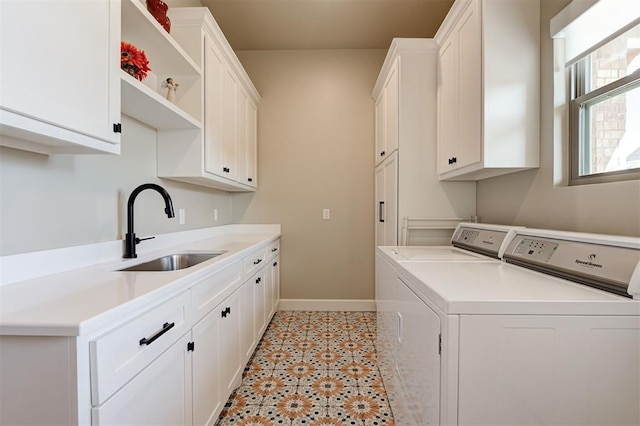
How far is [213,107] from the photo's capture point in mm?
2115

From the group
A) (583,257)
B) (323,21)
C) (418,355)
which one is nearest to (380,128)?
(323,21)

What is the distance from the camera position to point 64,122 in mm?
902

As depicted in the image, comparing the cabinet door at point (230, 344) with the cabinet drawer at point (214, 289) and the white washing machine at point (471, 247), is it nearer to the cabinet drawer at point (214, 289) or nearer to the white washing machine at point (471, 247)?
the cabinet drawer at point (214, 289)

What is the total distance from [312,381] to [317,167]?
2177mm

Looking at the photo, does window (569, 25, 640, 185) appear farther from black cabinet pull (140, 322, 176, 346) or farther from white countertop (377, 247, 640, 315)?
black cabinet pull (140, 322, 176, 346)

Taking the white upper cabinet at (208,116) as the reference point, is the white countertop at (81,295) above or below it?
below

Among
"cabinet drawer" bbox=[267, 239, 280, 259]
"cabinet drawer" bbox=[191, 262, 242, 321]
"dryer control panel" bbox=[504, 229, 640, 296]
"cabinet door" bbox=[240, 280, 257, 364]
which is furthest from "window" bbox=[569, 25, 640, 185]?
"cabinet drawer" bbox=[267, 239, 280, 259]

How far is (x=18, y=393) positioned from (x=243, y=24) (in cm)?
317

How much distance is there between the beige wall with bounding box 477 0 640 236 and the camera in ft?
3.88

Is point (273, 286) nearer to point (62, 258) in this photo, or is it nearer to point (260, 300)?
point (260, 300)

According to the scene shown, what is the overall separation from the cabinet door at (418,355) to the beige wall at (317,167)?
75.7 inches

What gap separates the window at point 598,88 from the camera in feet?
4.05

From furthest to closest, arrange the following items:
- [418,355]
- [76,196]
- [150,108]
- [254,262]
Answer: [254,262] < [150,108] < [76,196] < [418,355]

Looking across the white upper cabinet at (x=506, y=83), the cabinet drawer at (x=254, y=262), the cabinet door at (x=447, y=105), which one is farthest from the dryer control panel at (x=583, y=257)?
the cabinet drawer at (x=254, y=262)
